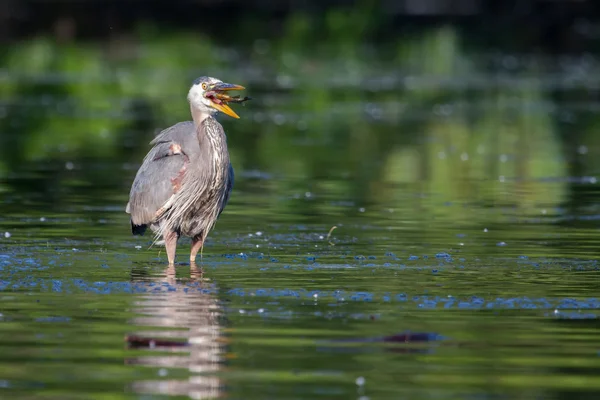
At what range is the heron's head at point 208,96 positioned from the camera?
13070mm

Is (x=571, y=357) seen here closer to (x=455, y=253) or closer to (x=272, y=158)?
(x=455, y=253)

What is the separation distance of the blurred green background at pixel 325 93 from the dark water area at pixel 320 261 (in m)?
0.13

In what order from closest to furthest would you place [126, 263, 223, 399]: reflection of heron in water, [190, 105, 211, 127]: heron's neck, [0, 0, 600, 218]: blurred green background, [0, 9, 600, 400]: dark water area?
[126, 263, 223, 399]: reflection of heron in water, [0, 9, 600, 400]: dark water area, [190, 105, 211, 127]: heron's neck, [0, 0, 600, 218]: blurred green background

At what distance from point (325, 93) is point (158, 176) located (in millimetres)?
23650

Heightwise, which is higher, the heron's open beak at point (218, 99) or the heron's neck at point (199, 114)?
the heron's open beak at point (218, 99)

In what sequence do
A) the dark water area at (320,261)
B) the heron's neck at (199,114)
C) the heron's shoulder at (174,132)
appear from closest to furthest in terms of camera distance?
Answer: the dark water area at (320,261) → the heron's neck at (199,114) → the heron's shoulder at (174,132)

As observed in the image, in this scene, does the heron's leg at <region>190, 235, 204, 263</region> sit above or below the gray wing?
below

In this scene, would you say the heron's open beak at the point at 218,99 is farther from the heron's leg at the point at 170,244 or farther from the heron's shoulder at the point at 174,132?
the heron's leg at the point at 170,244

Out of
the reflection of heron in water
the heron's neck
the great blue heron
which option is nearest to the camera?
the reflection of heron in water

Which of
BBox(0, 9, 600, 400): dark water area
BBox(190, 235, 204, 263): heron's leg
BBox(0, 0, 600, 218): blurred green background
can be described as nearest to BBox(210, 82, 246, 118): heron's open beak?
BBox(190, 235, 204, 263): heron's leg

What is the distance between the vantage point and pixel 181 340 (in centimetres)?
931

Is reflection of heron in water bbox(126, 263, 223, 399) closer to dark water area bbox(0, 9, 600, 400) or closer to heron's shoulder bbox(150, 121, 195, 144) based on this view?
dark water area bbox(0, 9, 600, 400)

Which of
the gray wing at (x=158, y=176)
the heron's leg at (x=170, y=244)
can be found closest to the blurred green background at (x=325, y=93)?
the gray wing at (x=158, y=176)

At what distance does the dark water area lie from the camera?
28.0 ft
